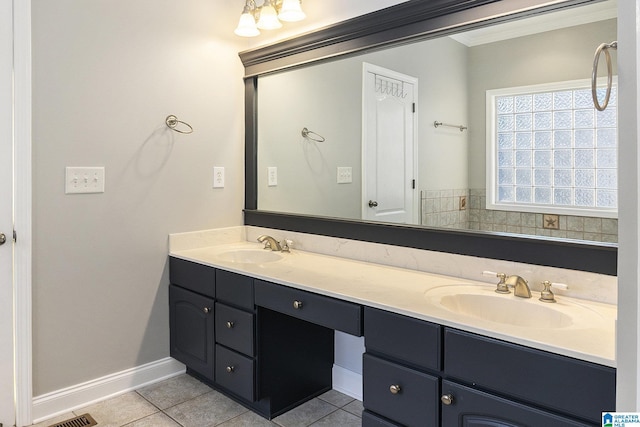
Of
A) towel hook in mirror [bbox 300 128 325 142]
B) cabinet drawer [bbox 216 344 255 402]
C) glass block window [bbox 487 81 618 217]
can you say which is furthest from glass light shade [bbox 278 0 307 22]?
cabinet drawer [bbox 216 344 255 402]

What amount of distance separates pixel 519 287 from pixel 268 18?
1.87 metres

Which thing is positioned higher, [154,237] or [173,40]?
[173,40]

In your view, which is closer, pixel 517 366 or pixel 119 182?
pixel 517 366

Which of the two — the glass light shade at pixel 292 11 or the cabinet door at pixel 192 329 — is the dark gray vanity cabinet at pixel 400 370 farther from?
the glass light shade at pixel 292 11

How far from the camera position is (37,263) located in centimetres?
201

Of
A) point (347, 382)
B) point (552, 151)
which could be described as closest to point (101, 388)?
point (347, 382)

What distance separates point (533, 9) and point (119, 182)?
1988mm

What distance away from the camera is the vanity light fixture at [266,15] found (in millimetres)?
2322

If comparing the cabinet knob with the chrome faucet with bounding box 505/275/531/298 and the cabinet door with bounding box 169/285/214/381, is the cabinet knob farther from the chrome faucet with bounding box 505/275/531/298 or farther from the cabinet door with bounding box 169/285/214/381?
the cabinet door with bounding box 169/285/214/381

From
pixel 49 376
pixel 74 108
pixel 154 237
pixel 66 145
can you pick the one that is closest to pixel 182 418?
pixel 49 376

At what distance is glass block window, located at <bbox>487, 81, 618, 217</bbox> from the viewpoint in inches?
59.7

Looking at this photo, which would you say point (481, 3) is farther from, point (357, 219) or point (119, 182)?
point (119, 182)

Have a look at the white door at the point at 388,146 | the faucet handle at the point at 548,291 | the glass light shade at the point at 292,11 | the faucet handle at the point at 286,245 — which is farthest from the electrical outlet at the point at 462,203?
the glass light shade at the point at 292,11

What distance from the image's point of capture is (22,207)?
1945 millimetres
